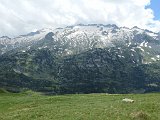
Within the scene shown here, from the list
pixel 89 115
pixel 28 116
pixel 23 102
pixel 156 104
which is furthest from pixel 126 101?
pixel 23 102

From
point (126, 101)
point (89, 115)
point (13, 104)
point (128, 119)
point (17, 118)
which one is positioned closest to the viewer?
point (128, 119)

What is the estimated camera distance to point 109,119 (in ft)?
113

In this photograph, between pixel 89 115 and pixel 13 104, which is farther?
pixel 13 104

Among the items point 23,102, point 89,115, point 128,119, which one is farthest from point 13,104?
point 128,119

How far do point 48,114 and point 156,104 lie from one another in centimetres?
1265

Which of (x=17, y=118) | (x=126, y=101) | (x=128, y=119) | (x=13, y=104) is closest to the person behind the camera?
(x=128, y=119)

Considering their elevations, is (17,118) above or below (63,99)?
below

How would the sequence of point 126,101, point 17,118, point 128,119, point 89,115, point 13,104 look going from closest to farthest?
point 128,119, point 89,115, point 17,118, point 126,101, point 13,104

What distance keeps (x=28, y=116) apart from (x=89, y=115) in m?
7.42

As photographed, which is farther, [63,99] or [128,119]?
[63,99]

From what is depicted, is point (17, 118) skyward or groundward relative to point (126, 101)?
groundward

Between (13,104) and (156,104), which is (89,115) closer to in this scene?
(156,104)

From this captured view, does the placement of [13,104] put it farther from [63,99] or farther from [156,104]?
[156,104]

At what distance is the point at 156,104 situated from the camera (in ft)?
135
